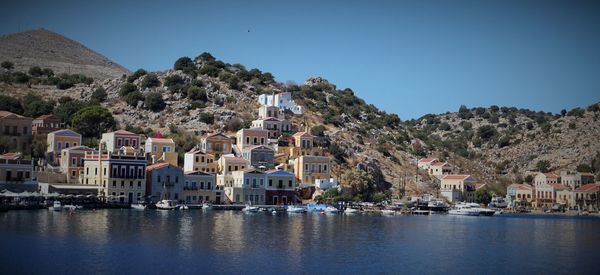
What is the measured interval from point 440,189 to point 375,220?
35.5 m

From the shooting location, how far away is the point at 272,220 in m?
70.2

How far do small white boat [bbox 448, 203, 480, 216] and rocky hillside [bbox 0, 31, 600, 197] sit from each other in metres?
7.33

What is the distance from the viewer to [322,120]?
11794 cm

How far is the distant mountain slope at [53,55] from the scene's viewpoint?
14625 centimetres

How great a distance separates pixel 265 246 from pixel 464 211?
178 feet

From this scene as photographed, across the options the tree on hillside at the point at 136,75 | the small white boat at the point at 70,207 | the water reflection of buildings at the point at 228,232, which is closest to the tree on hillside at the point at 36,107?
the tree on hillside at the point at 136,75

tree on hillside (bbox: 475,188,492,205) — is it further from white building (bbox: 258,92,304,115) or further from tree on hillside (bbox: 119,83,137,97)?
tree on hillside (bbox: 119,83,137,97)

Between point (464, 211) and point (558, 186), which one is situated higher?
point (558, 186)

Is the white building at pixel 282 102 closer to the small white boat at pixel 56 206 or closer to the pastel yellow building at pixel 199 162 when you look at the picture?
the pastel yellow building at pixel 199 162

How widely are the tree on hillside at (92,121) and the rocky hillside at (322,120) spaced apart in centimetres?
532

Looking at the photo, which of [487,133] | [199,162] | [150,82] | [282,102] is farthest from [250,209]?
[487,133]

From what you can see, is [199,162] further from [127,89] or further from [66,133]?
[127,89]

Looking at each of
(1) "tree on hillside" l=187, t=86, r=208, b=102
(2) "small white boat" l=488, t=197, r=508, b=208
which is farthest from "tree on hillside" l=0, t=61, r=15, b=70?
(2) "small white boat" l=488, t=197, r=508, b=208

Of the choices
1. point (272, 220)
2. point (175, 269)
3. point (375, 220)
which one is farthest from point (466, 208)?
point (175, 269)
